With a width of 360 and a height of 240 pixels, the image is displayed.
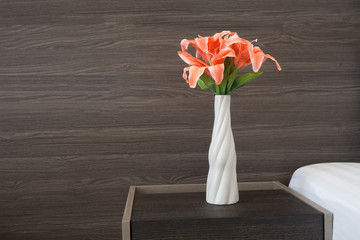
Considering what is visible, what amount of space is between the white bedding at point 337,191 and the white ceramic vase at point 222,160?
0.27m

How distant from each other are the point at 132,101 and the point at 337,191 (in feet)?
2.67

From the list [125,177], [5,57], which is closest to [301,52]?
[125,177]

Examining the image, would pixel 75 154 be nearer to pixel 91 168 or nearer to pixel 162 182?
pixel 91 168

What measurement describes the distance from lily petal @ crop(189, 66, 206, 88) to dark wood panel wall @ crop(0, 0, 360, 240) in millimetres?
428

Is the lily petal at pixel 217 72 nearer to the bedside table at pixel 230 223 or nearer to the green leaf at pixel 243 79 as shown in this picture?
the green leaf at pixel 243 79

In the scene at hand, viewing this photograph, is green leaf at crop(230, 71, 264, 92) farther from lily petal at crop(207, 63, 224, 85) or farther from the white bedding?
the white bedding

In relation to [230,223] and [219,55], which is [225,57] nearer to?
[219,55]

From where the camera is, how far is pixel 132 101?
4.90ft

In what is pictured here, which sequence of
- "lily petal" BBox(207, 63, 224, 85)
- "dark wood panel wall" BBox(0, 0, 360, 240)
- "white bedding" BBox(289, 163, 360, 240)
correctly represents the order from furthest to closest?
"dark wood panel wall" BBox(0, 0, 360, 240) < "lily petal" BBox(207, 63, 224, 85) < "white bedding" BBox(289, 163, 360, 240)

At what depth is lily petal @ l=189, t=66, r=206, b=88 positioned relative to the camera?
1.05 metres

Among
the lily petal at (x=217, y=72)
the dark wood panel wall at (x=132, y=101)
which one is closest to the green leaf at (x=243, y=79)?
the lily petal at (x=217, y=72)

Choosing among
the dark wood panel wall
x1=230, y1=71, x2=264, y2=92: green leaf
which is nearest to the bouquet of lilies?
x1=230, y1=71, x2=264, y2=92: green leaf

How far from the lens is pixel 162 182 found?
1522 millimetres

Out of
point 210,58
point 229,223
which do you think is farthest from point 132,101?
point 229,223
